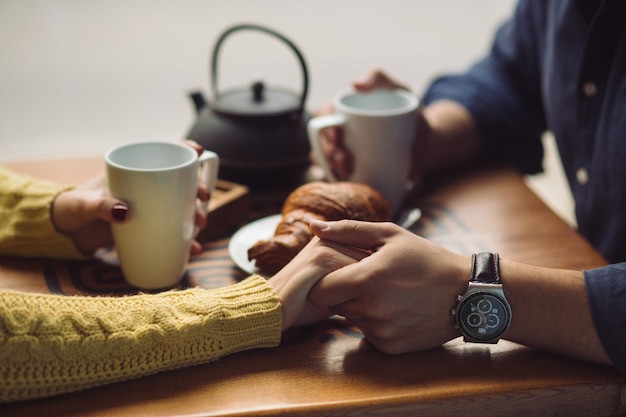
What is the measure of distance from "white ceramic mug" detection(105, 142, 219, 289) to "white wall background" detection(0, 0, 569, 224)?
3.73 feet

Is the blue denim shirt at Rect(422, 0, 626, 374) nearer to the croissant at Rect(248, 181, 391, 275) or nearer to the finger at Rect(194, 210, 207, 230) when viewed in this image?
the croissant at Rect(248, 181, 391, 275)

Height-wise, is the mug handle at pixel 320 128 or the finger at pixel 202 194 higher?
the mug handle at pixel 320 128

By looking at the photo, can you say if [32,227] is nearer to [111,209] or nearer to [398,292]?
[111,209]

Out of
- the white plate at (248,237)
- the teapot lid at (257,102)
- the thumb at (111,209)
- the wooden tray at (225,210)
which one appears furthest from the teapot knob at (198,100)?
the thumb at (111,209)

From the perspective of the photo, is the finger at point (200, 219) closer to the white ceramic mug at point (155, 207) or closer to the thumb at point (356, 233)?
the white ceramic mug at point (155, 207)

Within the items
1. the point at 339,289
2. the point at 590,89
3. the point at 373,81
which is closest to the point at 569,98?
the point at 590,89

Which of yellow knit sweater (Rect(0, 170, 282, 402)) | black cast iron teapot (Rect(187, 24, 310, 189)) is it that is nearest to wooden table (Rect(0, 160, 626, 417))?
yellow knit sweater (Rect(0, 170, 282, 402))

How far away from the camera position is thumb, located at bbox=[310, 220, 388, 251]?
797 millimetres

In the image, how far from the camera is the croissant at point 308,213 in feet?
2.89

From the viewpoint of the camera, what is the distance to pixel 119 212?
0.83m

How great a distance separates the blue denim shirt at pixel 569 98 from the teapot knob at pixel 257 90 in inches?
17.5

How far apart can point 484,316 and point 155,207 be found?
41 cm

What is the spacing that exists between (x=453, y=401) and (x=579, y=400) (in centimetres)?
15

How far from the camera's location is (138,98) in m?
2.09
